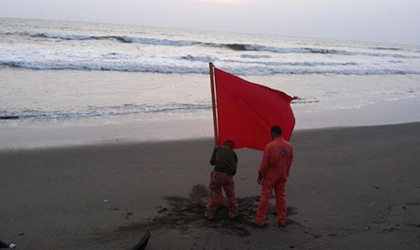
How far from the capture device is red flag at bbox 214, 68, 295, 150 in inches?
209

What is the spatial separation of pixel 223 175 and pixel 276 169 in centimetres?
68

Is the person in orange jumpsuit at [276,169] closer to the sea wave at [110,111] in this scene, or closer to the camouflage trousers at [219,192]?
the camouflage trousers at [219,192]

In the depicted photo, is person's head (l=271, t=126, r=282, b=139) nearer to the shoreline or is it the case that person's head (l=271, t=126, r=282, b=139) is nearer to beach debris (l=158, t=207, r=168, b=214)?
beach debris (l=158, t=207, r=168, b=214)

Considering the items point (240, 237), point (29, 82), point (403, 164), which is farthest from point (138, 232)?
point (29, 82)

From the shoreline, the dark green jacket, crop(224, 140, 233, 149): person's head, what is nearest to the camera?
the dark green jacket

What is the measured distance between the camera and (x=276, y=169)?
4797 mm

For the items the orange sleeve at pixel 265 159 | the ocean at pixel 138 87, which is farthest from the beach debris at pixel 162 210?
the ocean at pixel 138 87

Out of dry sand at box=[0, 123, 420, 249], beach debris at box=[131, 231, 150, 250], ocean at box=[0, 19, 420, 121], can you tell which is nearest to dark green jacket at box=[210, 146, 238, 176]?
dry sand at box=[0, 123, 420, 249]

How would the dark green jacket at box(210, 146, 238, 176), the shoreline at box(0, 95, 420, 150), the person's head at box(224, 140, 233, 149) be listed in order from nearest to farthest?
the dark green jacket at box(210, 146, 238, 176) < the person's head at box(224, 140, 233, 149) < the shoreline at box(0, 95, 420, 150)

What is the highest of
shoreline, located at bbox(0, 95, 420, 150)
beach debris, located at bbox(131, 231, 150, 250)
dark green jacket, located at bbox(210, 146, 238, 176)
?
dark green jacket, located at bbox(210, 146, 238, 176)

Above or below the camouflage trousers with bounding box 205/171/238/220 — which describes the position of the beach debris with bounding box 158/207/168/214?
below

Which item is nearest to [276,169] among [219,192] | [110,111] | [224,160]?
[224,160]

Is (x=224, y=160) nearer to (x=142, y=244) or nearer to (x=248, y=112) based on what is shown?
(x=248, y=112)

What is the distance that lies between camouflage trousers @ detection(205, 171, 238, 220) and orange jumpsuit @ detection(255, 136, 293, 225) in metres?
0.35
